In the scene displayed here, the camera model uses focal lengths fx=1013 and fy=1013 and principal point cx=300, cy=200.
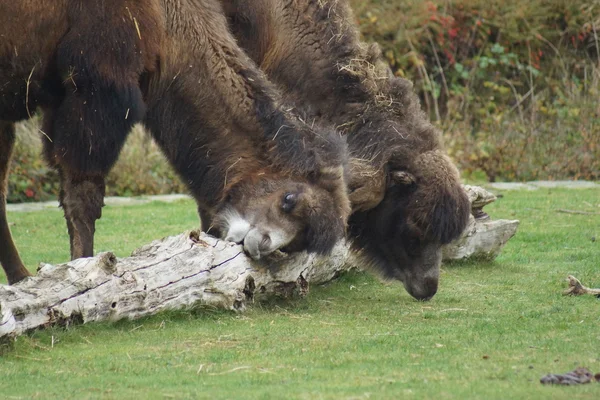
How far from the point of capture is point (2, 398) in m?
4.40

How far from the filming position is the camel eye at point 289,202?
20.5 ft

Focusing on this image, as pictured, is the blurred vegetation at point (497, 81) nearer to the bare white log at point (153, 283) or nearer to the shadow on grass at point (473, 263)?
the shadow on grass at point (473, 263)

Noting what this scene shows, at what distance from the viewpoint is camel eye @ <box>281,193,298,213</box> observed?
247 inches

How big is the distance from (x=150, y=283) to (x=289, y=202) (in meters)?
1.00

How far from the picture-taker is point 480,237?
8.38 meters

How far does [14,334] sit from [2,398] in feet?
2.49

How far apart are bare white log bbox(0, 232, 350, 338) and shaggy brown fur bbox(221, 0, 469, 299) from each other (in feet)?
2.45

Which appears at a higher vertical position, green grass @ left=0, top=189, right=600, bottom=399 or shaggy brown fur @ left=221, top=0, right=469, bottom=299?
shaggy brown fur @ left=221, top=0, right=469, bottom=299

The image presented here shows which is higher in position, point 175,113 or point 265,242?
point 175,113

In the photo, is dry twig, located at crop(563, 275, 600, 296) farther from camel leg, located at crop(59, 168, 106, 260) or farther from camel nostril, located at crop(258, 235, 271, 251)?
camel leg, located at crop(59, 168, 106, 260)

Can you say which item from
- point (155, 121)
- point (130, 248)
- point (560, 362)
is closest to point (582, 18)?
point (130, 248)

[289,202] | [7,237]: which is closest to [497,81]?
[7,237]

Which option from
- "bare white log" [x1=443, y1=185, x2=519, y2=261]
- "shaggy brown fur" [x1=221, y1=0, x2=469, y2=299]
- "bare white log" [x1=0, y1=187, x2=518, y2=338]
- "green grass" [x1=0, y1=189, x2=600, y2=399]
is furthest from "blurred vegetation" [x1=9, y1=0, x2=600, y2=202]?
"bare white log" [x1=0, y1=187, x2=518, y2=338]

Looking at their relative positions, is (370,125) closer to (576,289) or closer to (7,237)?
(576,289)
